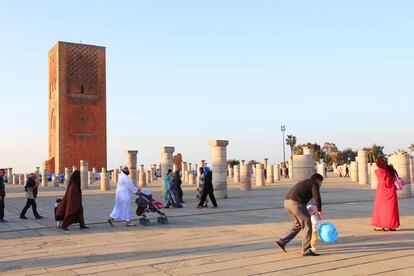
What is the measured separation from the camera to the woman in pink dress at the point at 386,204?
8531 mm

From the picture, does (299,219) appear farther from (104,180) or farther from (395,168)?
A: (104,180)

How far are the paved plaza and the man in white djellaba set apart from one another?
0.26m

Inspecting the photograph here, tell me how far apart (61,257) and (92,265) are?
93 centimetres

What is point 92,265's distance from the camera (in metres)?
6.36

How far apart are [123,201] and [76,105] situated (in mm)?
53040

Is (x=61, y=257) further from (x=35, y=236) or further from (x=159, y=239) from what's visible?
(x=35, y=236)

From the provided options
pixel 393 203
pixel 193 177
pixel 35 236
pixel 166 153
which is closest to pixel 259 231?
pixel 393 203

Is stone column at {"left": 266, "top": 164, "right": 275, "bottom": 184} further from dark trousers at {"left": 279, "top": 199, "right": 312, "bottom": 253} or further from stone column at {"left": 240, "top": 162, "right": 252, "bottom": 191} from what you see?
dark trousers at {"left": 279, "top": 199, "right": 312, "bottom": 253}

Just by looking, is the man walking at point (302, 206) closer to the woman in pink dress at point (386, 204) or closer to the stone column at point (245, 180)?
the woman in pink dress at point (386, 204)

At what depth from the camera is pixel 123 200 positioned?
35.7 feet

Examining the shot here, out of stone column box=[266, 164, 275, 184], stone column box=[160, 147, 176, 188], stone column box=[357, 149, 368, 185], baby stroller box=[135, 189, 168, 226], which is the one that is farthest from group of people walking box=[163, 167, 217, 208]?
stone column box=[266, 164, 275, 184]

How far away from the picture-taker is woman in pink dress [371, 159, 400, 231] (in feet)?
28.0

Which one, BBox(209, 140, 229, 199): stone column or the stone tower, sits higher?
the stone tower

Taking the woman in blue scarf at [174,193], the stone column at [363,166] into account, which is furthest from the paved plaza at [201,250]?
the stone column at [363,166]
